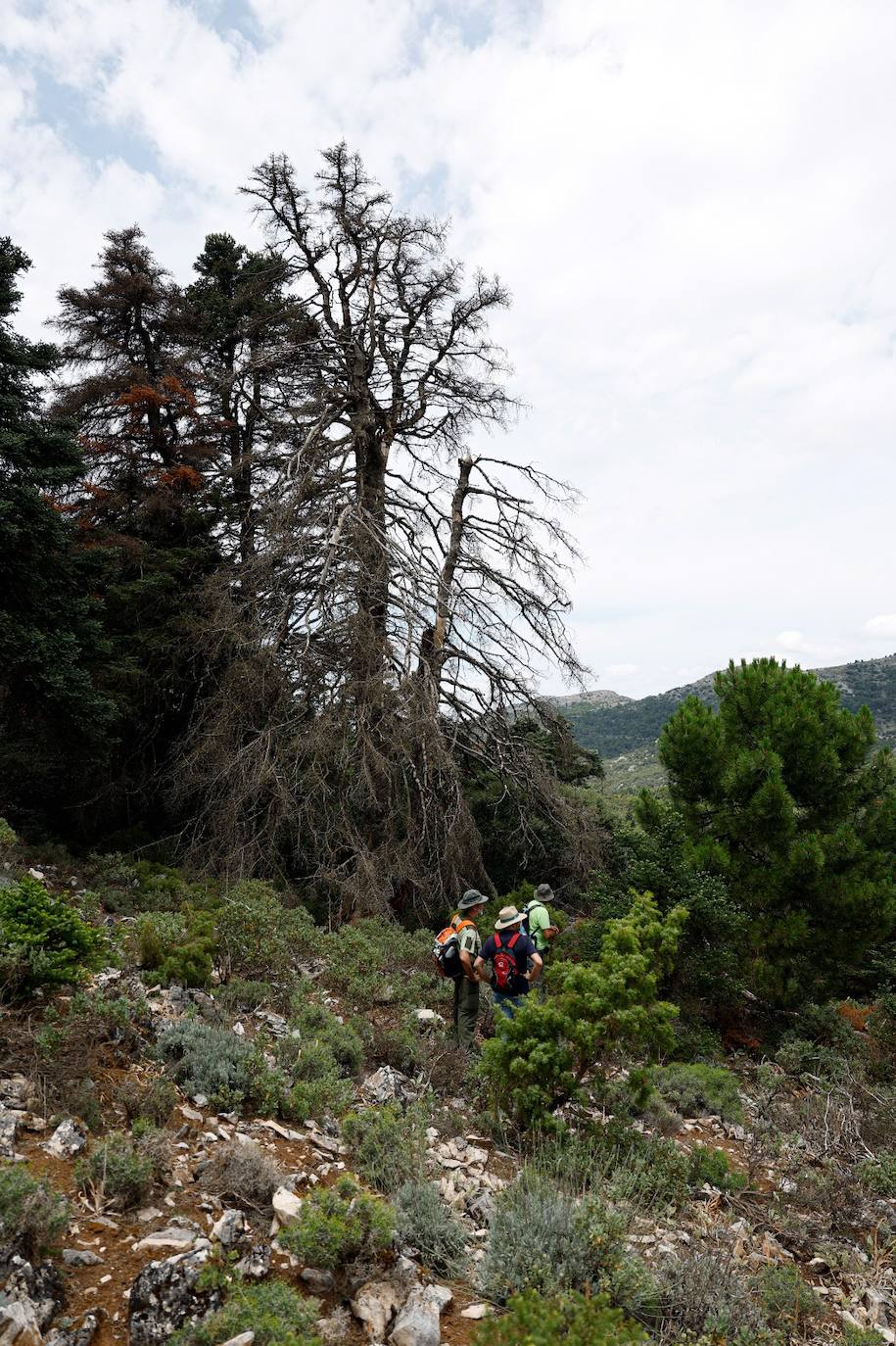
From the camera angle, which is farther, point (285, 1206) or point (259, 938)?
point (259, 938)

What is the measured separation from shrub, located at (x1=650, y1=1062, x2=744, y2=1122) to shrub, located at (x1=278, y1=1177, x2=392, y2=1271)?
14.0ft

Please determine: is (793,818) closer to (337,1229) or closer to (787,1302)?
(787,1302)

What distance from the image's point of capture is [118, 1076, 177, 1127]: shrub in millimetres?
3965

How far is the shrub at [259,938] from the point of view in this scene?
696cm

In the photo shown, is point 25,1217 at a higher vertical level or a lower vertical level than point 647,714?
lower

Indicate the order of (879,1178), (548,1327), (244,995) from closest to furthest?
(548,1327) → (879,1178) → (244,995)

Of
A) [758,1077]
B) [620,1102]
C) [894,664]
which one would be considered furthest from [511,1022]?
[894,664]

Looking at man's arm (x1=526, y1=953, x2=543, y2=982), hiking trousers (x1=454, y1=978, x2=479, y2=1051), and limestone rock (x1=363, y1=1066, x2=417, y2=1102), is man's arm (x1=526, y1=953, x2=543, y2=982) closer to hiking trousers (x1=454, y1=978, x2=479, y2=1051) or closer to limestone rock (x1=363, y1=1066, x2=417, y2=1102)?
hiking trousers (x1=454, y1=978, x2=479, y2=1051)

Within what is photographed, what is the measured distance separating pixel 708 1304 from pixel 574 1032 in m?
1.54

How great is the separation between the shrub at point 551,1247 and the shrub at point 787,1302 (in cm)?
92

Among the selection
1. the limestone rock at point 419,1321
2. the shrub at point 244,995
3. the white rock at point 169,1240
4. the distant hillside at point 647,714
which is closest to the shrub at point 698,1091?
the shrub at point 244,995

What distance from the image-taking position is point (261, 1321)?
2.61 meters

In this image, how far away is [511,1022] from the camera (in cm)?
497

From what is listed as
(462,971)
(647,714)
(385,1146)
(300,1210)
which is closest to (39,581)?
(462,971)
